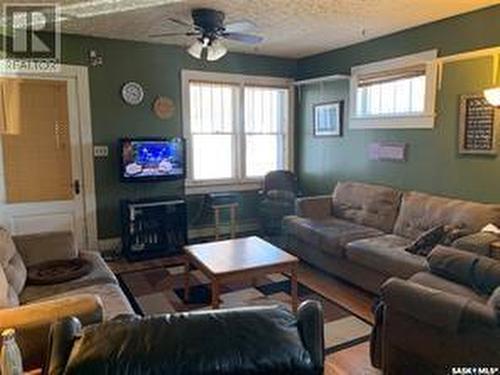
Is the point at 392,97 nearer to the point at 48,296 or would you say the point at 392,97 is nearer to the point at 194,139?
→ the point at 194,139

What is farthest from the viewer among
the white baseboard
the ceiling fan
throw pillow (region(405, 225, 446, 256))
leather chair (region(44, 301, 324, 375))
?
the white baseboard

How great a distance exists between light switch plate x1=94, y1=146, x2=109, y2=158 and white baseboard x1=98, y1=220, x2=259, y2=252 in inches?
40.9

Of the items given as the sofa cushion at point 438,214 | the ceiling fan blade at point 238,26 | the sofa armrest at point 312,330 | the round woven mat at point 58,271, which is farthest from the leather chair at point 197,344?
the ceiling fan blade at point 238,26

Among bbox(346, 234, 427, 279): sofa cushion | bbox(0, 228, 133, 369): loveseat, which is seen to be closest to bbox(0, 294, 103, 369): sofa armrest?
bbox(0, 228, 133, 369): loveseat

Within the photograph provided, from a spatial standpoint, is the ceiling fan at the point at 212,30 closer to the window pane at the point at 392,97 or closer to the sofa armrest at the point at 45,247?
the window pane at the point at 392,97

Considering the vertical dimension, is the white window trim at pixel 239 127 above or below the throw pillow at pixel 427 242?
above

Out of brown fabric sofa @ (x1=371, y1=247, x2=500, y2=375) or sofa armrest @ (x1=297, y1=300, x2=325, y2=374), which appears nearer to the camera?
sofa armrest @ (x1=297, y1=300, x2=325, y2=374)

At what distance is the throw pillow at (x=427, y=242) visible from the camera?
3.24 meters

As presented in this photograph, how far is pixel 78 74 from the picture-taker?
14.8 ft

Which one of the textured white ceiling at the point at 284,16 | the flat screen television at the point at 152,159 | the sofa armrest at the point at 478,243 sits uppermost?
the textured white ceiling at the point at 284,16

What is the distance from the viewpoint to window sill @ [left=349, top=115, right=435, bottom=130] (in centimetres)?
408

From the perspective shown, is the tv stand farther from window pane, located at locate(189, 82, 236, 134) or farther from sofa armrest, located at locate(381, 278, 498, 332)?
sofa armrest, located at locate(381, 278, 498, 332)

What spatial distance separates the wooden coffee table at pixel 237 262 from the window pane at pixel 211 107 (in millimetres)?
2319

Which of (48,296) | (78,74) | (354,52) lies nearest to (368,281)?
(48,296)
